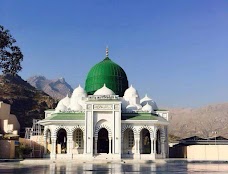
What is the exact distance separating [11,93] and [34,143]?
44242 mm

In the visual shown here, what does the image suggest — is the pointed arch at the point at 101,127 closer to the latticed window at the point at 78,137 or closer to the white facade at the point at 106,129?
the white facade at the point at 106,129

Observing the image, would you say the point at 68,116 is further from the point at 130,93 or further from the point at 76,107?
the point at 130,93

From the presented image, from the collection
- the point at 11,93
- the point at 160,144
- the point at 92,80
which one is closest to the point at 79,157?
the point at 160,144

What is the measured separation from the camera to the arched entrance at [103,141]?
151ft

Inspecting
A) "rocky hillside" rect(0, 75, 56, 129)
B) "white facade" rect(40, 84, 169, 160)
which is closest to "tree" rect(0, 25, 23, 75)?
"white facade" rect(40, 84, 169, 160)

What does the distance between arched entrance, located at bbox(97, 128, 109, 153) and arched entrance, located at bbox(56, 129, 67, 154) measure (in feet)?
15.0

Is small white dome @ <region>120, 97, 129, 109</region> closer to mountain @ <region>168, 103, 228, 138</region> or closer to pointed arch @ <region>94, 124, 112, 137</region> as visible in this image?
pointed arch @ <region>94, 124, 112, 137</region>

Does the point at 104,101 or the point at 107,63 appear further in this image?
the point at 107,63

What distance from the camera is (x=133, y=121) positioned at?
141 feet

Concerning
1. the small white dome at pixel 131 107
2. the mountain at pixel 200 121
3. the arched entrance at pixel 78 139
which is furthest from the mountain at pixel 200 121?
the arched entrance at pixel 78 139

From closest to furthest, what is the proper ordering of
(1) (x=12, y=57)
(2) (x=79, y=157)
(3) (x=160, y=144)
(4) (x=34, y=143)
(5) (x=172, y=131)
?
1. (1) (x=12, y=57)
2. (2) (x=79, y=157)
3. (3) (x=160, y=144)
4. (4) (x=34, y=143)
5. (5) (x=172, y=131)

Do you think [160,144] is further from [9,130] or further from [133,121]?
[9,130]

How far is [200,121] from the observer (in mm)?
115250

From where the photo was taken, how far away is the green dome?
51000 millimetres
